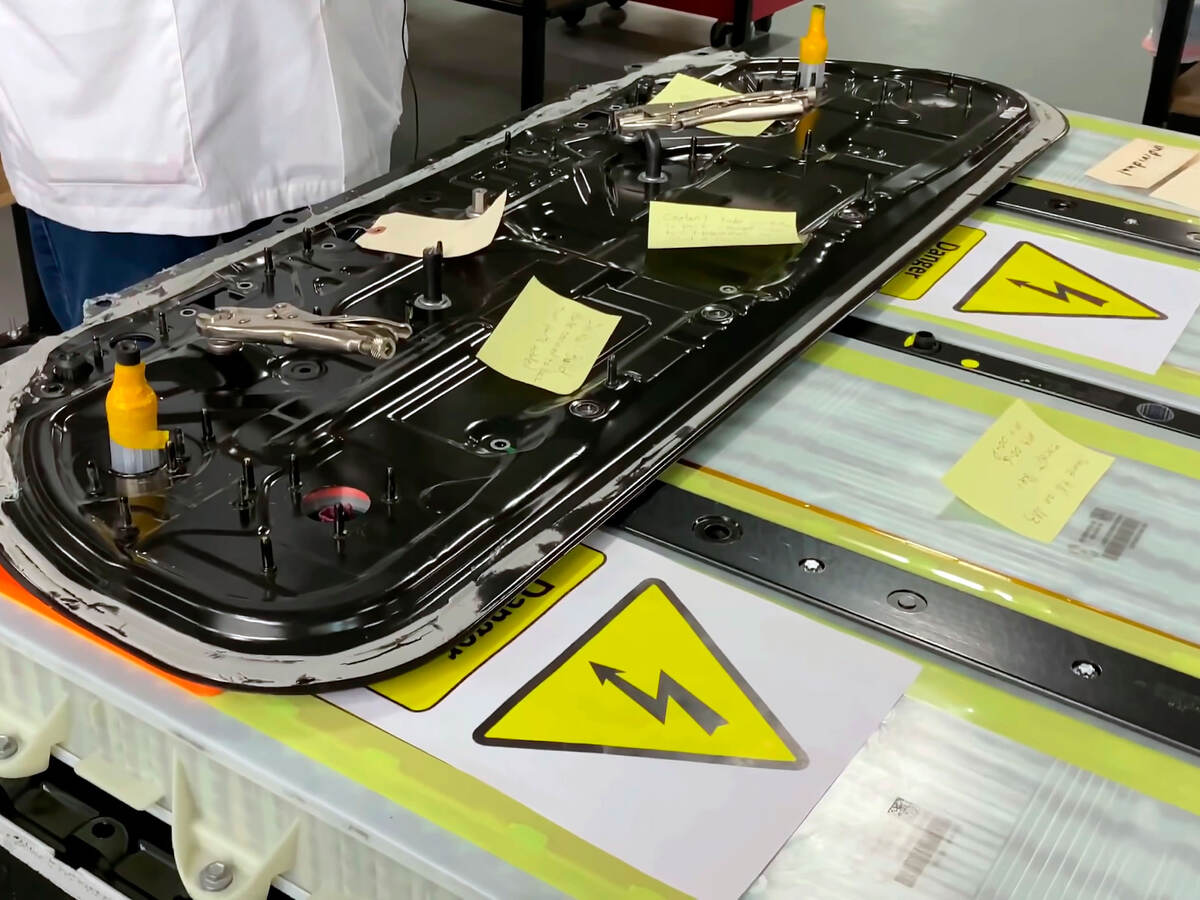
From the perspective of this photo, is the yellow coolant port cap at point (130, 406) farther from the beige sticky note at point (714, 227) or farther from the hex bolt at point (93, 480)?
the beige sticky note at point (714, 227)

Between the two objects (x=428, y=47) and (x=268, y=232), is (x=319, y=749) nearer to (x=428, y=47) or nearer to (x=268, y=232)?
(x=268, y=232)

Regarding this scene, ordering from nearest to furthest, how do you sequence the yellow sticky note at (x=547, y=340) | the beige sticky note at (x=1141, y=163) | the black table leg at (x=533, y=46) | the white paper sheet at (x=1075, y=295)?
the yellow sticky note at (x=547, y=340) → the white paper sheet at (x=1075, y=295) → the beige sticky note at (x=1141, y=163) → the black table leg at (x=533, y=46)

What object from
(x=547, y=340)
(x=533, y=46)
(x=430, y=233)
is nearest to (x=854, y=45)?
(x=533, y=46)

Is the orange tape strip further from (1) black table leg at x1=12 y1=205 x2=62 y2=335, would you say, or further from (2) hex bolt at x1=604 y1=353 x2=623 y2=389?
(1) black table leg at x1=12 y1=205 x2=62 y2=335

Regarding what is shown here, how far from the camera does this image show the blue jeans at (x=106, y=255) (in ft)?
4.74

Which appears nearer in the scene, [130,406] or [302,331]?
[130,406]

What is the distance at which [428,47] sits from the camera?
3986mm

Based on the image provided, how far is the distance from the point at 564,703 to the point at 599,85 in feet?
3.50

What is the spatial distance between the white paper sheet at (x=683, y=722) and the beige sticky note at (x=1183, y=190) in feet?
2.94

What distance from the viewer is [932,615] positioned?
2.56 feet

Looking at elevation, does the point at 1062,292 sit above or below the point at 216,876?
above

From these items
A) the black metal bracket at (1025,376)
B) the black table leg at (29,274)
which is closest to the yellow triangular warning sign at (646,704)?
the black metal bracket at (1025,376)

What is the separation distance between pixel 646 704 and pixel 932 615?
20cm

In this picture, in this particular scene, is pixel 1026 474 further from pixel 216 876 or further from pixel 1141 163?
pixel 1141 163
